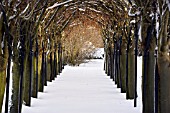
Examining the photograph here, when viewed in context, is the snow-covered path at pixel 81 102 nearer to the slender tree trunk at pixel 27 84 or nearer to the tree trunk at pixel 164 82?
the slender tree trunk at pixel 27 84

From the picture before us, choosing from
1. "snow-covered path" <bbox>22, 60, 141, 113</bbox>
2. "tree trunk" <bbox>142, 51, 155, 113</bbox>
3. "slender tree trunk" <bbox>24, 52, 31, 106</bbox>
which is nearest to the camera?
"tree trunk" <bbox>142, 51, 155, 113</bbox>

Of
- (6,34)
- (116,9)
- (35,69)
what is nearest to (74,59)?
(116,9)

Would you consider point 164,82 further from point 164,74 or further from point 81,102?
point 81,102

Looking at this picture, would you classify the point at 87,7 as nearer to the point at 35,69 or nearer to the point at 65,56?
the point at 35,69

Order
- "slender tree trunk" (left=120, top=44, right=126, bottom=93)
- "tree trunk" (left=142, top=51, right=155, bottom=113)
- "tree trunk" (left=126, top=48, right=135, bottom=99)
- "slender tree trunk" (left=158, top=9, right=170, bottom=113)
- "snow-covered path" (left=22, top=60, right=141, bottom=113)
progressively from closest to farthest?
"slender tree trunk" (left=158, top=9, right=170, bottom=113) → "tree trunk" (left=142, top=51, right=155, bottom=113) → "snow-covered path" (left=22, top=60, right=141, bottom=113) → "tree trunk" (left=126, top=48, right=135, bottom=99) → "slender tree trunk" (left=120, top=44, right=126, bottom=93)

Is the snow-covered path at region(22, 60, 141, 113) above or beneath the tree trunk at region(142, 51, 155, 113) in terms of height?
beneath

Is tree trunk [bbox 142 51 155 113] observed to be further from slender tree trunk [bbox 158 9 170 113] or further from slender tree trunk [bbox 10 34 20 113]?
slender tree trunk [bbox 10 34 20 113]

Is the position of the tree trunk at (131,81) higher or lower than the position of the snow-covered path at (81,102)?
higher

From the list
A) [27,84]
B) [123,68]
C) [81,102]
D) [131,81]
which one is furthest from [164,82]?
[123,68]

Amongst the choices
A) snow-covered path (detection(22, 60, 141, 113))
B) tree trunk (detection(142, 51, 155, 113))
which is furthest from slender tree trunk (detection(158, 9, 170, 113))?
snow-covered path (detection(22, 60, 141, 113))

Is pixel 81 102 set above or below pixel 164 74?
below

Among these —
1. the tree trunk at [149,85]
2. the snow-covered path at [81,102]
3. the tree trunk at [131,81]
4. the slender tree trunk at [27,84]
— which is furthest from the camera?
the tree trunk at [131,81]

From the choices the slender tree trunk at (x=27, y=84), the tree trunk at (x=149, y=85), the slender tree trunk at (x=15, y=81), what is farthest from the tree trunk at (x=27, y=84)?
the tree trunk at (x=149, y=85)

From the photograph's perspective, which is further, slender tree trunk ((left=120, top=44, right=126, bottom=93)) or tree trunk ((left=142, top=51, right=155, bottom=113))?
slender tree trunk ((left=120, top=44, right=126, bottom=93))
